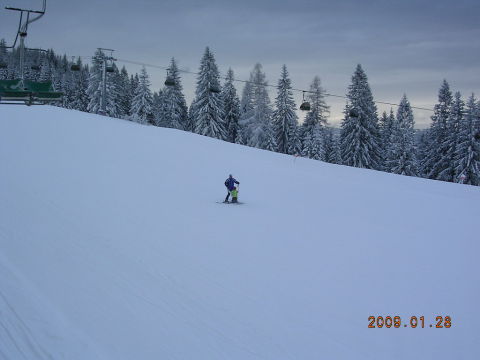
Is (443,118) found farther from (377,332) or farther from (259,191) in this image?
(377,332)

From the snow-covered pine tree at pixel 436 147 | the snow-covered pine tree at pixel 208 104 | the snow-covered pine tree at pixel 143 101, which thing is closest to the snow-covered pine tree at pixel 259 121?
the snow-covered pine tree at pixel 208 104

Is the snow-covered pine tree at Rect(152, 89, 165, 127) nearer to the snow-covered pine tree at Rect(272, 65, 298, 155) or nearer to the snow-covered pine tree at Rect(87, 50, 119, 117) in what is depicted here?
the snow-covered pine tree at Rect(87, 50, 119, 117)

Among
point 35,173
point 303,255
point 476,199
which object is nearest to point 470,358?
→ point 303,255

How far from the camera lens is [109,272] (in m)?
8.82

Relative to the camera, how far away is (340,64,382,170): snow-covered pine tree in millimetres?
44594

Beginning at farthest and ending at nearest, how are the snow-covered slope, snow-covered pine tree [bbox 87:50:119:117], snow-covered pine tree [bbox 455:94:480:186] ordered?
snow-covered pine tree [bbox 87:50:119:117] → snow-covered pine tree [bbox 455:94:480:186] → the snow-covered slope

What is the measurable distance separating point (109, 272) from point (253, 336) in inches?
158

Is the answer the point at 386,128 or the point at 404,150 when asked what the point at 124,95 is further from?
the point at 404,150

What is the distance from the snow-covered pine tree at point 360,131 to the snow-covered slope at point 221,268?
76.5 feet

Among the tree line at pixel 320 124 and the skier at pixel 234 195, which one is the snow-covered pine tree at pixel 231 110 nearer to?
the tree line at pixel 320 124

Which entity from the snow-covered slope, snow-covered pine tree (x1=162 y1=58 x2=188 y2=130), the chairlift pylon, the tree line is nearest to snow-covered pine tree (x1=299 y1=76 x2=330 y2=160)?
the tree line

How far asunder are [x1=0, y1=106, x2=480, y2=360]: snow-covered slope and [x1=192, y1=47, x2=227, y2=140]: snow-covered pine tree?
29371 mm

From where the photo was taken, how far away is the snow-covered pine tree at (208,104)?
50094 mm
